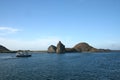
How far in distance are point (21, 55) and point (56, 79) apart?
472 ft

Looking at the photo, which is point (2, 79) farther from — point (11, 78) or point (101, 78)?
point (101, 78)

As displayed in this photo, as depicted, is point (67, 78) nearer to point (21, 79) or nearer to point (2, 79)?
point (21, 79)

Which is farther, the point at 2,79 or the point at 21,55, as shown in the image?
the point at 21,55

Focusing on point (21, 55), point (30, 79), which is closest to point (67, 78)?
point (30, 79)

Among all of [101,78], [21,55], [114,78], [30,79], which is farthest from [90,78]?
[21,55]

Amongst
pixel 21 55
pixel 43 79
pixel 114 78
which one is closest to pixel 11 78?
pixel 43 79

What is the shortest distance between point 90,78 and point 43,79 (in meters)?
12.9

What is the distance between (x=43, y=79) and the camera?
172 ft

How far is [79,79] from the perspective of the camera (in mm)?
51844

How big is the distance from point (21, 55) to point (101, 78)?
14677 cm

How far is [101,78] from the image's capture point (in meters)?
53.1

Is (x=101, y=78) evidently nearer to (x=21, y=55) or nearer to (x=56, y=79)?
(x=56, y=79)

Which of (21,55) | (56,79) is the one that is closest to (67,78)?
(56,79)

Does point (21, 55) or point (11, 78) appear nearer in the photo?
point (11, 78)
